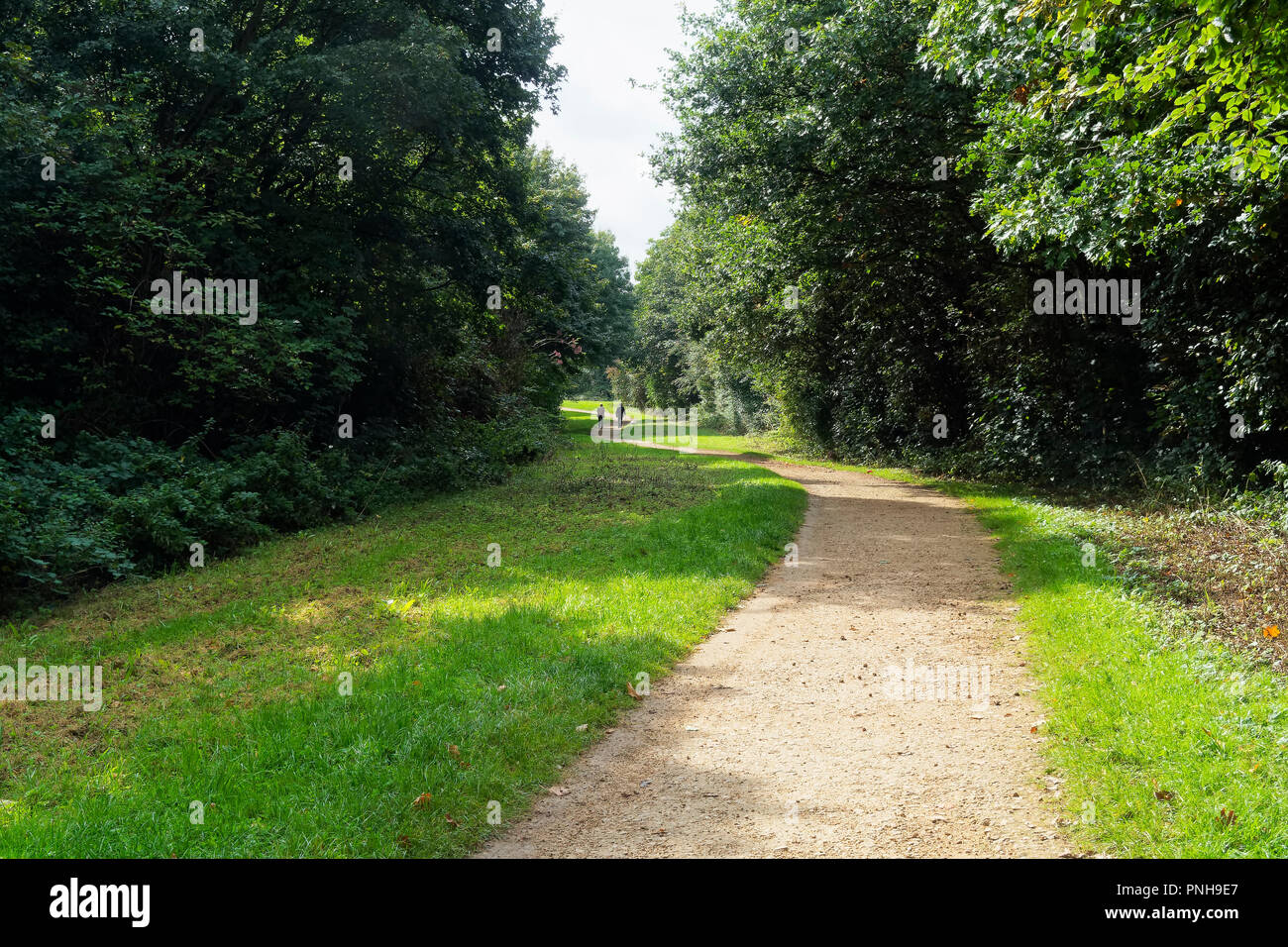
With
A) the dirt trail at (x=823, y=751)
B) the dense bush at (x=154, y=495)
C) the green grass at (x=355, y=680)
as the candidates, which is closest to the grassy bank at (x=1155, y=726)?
the dirt trail at (x=823, y=751)

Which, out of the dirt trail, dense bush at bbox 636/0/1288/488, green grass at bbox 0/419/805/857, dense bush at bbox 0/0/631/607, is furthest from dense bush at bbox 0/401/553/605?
dense bush at bbox 636/0/1288/488

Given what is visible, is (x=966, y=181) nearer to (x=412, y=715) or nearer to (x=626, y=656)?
(x=626, y=656)

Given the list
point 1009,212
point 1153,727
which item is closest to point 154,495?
point 1153,727

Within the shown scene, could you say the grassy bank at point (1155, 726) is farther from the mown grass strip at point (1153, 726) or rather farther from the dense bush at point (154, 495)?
the dense bush at point (154, 495)

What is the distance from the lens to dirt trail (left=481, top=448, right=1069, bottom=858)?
3.95 meters

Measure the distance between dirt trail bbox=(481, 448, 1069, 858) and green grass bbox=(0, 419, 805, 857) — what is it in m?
0.40

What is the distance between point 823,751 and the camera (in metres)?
5.01

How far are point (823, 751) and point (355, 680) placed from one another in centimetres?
357

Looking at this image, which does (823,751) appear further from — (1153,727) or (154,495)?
(154,495)

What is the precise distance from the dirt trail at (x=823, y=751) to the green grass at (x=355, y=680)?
0.40 m

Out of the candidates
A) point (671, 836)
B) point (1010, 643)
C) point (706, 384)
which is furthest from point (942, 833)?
point (706, 384)

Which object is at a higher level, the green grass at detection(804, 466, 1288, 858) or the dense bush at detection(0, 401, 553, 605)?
the dense bush at detection(0, 401, 553, 605)

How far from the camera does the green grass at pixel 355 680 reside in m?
4.01

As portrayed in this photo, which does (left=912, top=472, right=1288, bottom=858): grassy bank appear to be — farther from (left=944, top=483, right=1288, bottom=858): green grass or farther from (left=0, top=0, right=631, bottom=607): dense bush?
(left=0, top=0, right=631, bottom=607): dense bush
